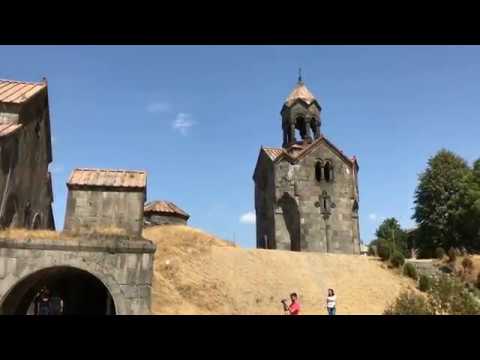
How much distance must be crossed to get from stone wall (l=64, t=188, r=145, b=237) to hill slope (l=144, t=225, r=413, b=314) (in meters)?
5.26

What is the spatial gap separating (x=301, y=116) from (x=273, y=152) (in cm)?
355

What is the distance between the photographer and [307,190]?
3128cm

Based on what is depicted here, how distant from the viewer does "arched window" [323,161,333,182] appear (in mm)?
32059

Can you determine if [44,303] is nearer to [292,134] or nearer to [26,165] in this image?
[26,165]

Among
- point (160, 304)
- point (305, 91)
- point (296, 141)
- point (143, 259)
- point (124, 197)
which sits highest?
point (305, 91)

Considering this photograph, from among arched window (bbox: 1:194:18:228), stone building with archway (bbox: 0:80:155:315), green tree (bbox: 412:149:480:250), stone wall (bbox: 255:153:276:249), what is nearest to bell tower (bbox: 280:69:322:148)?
stone wall (bbox: 255:153:276:249)

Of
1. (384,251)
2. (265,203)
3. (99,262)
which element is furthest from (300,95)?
(99,262)

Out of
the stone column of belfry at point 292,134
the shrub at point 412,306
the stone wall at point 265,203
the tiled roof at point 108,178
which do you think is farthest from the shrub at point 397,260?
the tiled roof at point 108,178

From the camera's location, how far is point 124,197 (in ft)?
44.7
